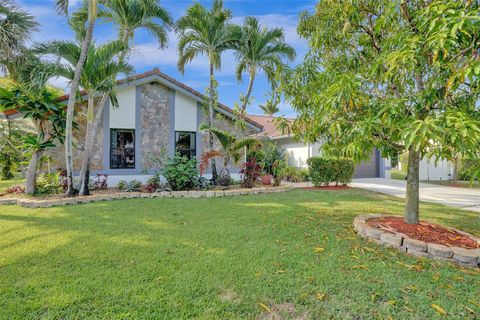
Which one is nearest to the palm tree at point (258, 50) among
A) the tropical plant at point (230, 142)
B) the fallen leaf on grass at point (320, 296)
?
the tropical plant at point (230, 142)

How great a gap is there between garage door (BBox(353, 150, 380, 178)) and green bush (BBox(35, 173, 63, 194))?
1747cm

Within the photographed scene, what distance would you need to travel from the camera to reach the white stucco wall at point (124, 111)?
448 inches

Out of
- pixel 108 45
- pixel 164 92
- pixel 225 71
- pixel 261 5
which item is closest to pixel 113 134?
pixel 164 92

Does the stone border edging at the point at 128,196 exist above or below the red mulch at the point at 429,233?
above

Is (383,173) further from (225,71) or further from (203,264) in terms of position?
(203,264)

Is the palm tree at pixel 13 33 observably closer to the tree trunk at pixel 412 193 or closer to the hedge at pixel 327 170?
the tree trunk at pixel 412 193

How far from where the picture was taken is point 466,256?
389 cm

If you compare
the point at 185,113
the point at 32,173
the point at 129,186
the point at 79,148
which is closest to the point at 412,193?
the point at 129,186

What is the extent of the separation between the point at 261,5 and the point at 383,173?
14.5 metres

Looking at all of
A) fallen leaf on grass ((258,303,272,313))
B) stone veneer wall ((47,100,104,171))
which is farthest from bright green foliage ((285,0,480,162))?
stone veneer wall ((47,100,104,171))

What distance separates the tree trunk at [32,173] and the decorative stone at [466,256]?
37.1 feet

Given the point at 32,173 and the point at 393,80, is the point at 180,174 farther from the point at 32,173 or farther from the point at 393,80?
the point at 393,80

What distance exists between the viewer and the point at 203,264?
3.77 m

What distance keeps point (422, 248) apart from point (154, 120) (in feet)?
36.2
